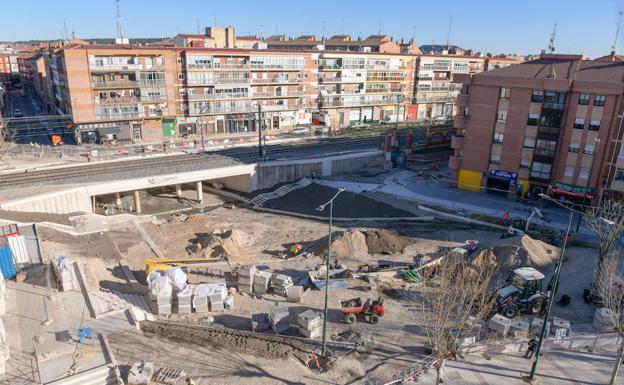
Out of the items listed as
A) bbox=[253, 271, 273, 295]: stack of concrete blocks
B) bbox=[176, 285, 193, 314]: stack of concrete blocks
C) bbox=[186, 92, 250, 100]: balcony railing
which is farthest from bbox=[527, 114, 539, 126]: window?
bbox=[186, 92, 250, 100]: balcony railing

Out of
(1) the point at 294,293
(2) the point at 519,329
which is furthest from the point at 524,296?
(1) the point at 294,293

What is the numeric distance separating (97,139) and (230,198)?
26.8m

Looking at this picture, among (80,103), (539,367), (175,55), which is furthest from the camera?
(175,55)

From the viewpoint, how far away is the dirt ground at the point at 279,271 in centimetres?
2358

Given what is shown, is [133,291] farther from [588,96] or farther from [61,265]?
[588,96]

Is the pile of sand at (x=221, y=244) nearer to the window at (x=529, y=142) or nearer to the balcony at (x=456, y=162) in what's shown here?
the balcony at (x=456, y=162)

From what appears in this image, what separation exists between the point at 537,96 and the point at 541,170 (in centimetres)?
833

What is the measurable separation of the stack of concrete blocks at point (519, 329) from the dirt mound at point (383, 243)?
14462 mm

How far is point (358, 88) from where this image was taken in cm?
9781

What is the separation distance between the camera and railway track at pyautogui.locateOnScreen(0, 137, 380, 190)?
169 ft

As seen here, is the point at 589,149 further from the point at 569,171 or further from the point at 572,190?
the point at 572,190

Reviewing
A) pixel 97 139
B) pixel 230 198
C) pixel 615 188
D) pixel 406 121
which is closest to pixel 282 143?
pixel 230 198

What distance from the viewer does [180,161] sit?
201ft

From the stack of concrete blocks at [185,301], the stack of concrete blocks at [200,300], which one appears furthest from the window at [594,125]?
the stack of concrete blocks at [185,301]
